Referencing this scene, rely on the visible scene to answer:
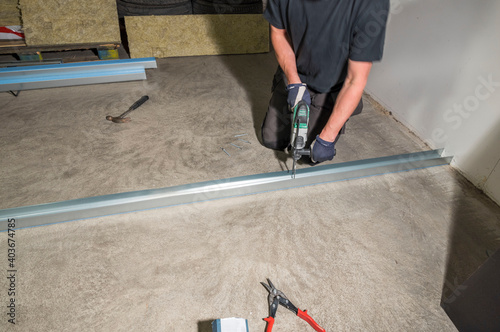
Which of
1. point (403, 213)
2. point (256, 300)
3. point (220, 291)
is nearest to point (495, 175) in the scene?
point (403, 213)

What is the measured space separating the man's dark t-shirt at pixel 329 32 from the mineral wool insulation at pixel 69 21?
82.1 inches

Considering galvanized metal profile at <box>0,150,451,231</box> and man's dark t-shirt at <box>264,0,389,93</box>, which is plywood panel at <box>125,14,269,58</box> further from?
galvanized metal profile at <box>0,150,451,231</box>

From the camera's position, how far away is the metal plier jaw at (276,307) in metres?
1.34

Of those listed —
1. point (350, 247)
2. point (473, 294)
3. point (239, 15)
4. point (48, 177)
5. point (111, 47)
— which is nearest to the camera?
point (473, 294)

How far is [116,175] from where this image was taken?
6.92 ft

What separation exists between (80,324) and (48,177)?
1.11 metres

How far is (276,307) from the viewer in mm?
1388

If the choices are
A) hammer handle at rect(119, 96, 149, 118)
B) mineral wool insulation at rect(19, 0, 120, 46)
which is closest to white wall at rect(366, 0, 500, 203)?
hammer handle at rect(119, 96, 149, 118)

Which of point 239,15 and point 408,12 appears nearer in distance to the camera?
point 408,12

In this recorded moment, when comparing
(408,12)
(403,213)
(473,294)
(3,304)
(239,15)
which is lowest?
(3,304)

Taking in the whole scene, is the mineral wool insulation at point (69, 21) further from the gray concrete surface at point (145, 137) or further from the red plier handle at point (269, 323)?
the red plier handle at point (269, 323)

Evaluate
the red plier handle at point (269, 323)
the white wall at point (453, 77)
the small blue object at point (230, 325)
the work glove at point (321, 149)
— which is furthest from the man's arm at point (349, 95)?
the small blue object at point (230, 325)

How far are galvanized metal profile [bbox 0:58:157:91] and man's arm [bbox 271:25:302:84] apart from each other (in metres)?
1.62

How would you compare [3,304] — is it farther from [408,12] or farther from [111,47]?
[408,12]
